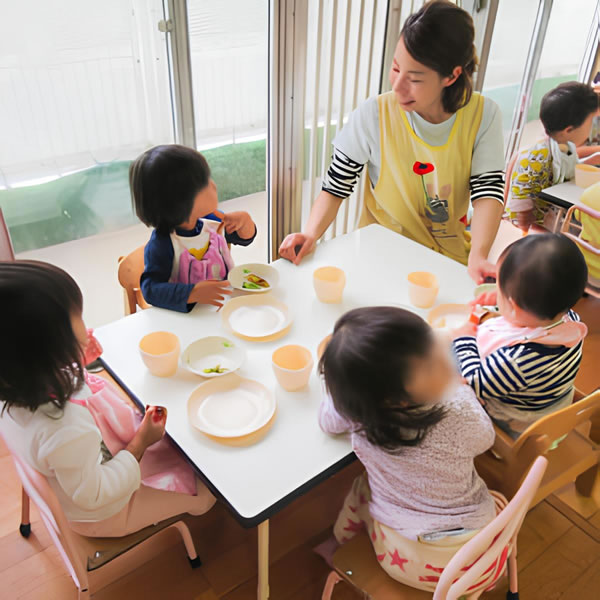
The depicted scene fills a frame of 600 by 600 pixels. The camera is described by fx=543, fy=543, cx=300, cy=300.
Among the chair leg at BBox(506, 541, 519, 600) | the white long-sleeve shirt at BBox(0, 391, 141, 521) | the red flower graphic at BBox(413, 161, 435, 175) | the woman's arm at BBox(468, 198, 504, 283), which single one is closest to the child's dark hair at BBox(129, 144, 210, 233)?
the white long-sleeve shirt at BBox(0, 391, 141, 521)

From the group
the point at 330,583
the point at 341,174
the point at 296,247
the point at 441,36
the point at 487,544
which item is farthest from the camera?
the point at 341,174

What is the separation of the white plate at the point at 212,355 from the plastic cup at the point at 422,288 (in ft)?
1.62

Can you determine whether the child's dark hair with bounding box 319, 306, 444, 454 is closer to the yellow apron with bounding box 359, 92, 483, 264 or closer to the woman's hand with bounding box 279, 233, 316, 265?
the woman's hand with bounding box 279, 233, 316, 265

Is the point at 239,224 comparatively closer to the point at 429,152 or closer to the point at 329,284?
the point at 329,284

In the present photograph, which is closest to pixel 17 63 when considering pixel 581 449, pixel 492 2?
pixel 581 449

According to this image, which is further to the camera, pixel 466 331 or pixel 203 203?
pixel 203 203

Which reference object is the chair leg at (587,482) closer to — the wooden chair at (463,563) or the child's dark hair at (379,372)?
the wooden chair at (463,563)

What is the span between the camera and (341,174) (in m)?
1.86

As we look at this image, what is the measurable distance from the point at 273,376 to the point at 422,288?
0.48m

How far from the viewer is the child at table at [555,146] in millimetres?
2496

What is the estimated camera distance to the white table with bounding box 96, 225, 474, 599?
983 mm

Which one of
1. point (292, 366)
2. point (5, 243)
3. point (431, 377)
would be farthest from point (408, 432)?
point (5, 243)

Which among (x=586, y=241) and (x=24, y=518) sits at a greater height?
(x=586, y=241)

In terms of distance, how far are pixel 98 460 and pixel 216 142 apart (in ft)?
5.61
